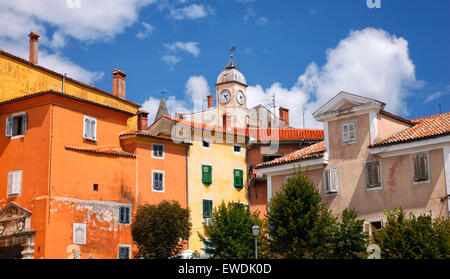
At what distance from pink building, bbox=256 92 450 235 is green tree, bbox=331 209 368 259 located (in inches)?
98.7

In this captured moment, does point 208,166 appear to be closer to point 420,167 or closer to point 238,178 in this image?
point 238,178

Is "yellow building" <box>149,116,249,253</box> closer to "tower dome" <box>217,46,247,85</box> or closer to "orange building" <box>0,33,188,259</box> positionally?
"orange building" <box>0,33,188,259</box>

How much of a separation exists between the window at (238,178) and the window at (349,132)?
1861cm

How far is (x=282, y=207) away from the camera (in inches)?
1251

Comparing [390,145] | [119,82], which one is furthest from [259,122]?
[390,145]

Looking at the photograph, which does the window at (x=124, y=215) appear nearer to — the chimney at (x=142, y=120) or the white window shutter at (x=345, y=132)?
the chimney at (x=142, y=120)

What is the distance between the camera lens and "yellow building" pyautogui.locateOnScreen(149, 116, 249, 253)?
1925 inches

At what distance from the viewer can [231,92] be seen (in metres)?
92.0

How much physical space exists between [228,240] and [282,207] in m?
3.88

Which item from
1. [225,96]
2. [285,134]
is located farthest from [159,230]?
[225,96]

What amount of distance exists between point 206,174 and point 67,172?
12.8 metres

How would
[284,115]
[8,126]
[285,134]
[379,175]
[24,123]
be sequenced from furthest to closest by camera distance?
[284,115] → [285,134] → [8,126] → [24,123] → [379,175]

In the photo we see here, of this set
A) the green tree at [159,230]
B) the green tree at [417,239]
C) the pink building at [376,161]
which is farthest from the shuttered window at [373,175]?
the green tree at [159,230]

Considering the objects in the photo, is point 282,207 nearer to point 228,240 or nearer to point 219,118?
point 228,240
